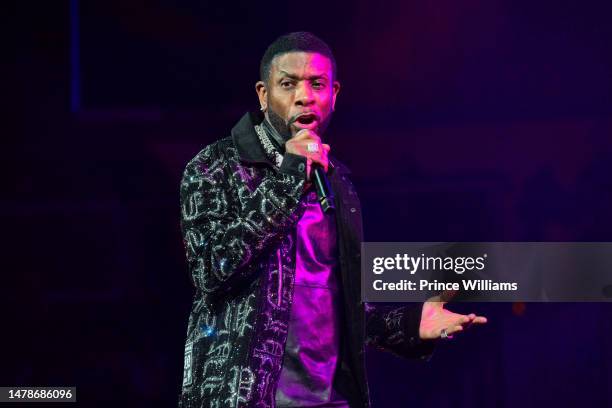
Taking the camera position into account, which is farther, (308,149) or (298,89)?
(298,89)

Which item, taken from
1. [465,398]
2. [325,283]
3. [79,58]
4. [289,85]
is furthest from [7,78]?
[465,398]

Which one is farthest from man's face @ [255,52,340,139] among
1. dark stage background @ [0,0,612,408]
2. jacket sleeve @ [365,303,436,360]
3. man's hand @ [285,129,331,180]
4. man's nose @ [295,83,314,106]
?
dark stage background @ [0,0,612,408]

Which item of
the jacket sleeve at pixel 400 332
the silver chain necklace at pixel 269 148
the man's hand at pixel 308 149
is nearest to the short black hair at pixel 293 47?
the silver chain necklace at pixel 269 148

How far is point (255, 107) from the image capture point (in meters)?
3.21

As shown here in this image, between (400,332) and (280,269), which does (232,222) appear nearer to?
(280,269)

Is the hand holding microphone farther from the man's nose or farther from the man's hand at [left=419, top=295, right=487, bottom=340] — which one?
the man's hand at [left=419, top=295, right=487, bottom=340]

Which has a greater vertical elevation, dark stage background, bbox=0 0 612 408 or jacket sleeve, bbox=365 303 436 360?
dark stage background, bbox=0 0 612 408

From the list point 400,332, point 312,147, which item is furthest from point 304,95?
point 400,332

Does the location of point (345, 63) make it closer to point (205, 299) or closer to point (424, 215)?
point (424, 215)

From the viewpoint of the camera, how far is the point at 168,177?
3.24 metres

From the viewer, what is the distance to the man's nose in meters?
2.04

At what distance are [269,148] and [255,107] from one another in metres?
1.16

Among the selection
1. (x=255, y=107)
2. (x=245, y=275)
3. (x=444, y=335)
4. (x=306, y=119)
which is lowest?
(x=444, y=335)

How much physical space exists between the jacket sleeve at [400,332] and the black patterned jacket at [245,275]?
0.68ft
